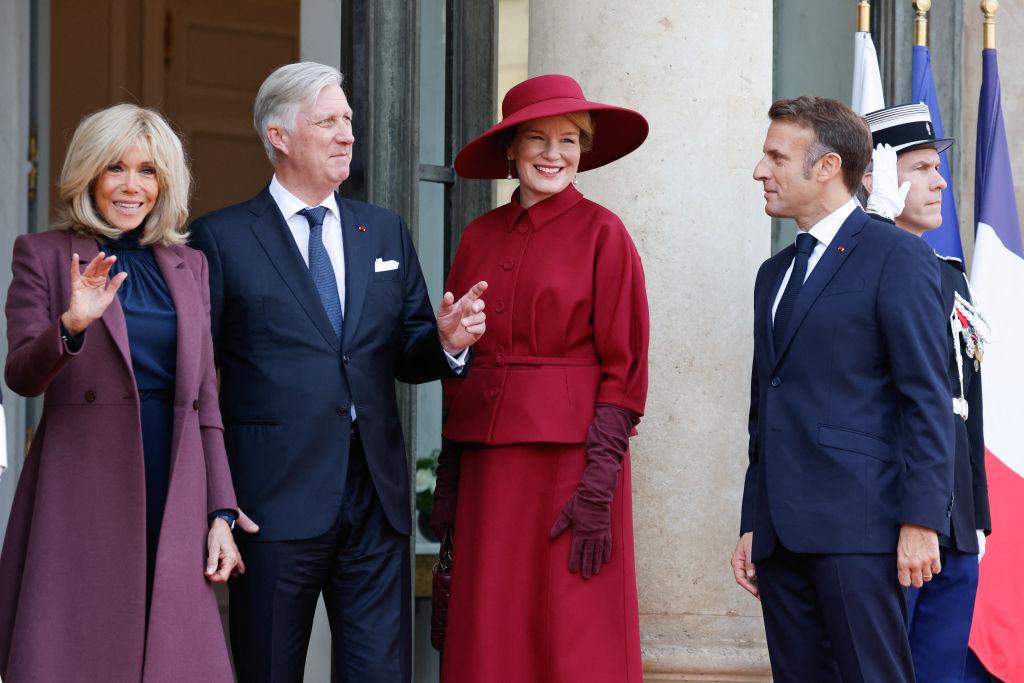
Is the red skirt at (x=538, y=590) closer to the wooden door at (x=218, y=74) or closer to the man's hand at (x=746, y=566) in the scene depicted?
the man's hand at (x=746, y=566)

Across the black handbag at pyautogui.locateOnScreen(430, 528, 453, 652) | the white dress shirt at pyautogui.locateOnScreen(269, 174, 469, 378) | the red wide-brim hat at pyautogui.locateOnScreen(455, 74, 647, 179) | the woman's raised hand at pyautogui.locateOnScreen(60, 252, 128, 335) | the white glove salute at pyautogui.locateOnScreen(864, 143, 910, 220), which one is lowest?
the black handbag at pyautogui.locateOnScreen(430, 528, 453, 652)

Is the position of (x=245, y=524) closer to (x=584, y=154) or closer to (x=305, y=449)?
(x=305, y=449)

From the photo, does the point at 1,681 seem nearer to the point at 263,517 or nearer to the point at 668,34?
the point at 263,517

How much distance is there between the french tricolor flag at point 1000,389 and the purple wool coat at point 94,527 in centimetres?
259

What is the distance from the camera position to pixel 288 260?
3842 mm

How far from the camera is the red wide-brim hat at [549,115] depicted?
13.1 ft

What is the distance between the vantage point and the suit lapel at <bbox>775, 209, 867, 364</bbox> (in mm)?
3748

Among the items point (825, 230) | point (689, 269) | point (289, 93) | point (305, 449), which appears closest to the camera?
point (305, 449)

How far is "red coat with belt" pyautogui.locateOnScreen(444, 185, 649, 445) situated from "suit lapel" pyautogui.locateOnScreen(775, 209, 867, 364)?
37 cm

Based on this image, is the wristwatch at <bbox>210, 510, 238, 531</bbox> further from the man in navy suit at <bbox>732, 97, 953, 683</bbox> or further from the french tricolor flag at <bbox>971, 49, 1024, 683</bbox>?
the french tricolor flag at <bbox>971, 49, 1024, 683</bbox>

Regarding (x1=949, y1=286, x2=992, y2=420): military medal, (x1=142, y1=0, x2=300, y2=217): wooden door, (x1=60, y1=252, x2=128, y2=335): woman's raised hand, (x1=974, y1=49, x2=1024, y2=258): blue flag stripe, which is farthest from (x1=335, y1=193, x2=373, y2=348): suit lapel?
(x1=142, y1=0, x2=300, y2=217): wooden door

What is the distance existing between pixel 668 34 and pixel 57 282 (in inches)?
81.9

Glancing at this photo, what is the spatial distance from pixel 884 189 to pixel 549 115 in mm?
1014

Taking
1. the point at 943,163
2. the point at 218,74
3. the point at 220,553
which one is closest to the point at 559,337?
the point at 220,553
